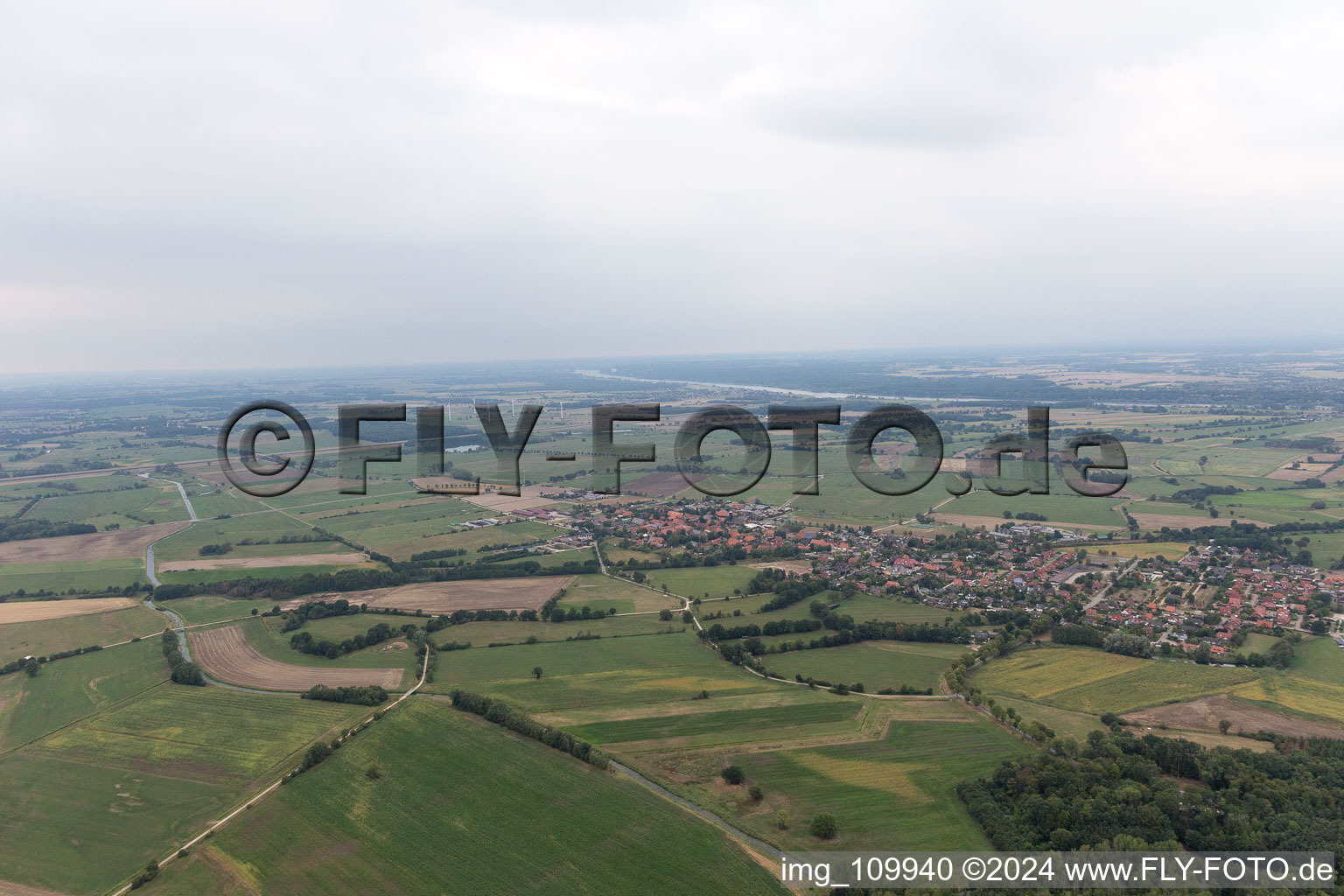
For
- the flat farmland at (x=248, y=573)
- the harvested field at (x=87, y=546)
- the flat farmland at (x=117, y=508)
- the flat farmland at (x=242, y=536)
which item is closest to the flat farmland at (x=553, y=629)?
the flat farmland at (x=248, y=573)

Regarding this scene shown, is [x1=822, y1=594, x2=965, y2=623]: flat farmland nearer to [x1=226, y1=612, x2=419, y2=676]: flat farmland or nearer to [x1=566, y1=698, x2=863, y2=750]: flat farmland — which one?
[x1=566, y1=698, x2=863, y2=750]: flat farmland

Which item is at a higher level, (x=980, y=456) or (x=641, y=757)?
(x=980, y=456)

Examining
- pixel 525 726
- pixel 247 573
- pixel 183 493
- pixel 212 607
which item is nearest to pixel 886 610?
pixel 525 726

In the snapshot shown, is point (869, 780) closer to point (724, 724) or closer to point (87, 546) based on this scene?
point (724, 724)

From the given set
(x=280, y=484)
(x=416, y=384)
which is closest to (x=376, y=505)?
(x=280, y=484)

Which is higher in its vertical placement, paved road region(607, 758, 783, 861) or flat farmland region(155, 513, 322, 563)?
flat farmland region(155, 513, 322, 563)

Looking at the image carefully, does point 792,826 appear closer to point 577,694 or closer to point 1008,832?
point 1008,832

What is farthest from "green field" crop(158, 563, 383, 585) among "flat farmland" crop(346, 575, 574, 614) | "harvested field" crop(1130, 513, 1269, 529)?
"harvested field" crop(1130, 513, 1269, 529)
